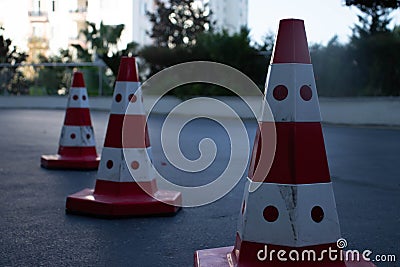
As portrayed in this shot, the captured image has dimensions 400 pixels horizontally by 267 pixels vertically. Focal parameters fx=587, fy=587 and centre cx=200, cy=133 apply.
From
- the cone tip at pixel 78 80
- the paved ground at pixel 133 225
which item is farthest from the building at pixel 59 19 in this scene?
the paved ground at pixel 133 225

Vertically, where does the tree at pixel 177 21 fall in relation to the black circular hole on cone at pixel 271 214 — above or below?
above

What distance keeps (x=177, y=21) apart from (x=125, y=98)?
162 ft

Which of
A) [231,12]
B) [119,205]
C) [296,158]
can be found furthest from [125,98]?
[231,12]

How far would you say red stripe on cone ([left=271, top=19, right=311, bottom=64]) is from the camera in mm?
2711

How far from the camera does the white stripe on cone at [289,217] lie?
2.58 m

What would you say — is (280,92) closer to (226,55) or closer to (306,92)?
(306,92)

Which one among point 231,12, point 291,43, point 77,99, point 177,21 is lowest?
point 77,99

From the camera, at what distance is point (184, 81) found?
22156 millimetres

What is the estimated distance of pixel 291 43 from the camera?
8.91ft

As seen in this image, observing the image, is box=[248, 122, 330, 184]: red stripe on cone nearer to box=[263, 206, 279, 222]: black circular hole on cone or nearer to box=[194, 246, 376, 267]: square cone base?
box=[263, 206, 279, 222]: black circular hole on cone

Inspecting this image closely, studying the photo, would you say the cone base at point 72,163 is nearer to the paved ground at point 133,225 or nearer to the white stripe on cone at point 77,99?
the paved ground at point 133,225

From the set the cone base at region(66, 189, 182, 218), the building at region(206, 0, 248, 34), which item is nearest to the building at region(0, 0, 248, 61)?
the cone base at region(66, 189, 182, 218)

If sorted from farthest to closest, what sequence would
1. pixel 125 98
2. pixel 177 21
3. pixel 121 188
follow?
pixel 177 21 < pixel 125 98 < pixel 121 188

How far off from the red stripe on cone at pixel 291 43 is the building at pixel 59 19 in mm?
28225
